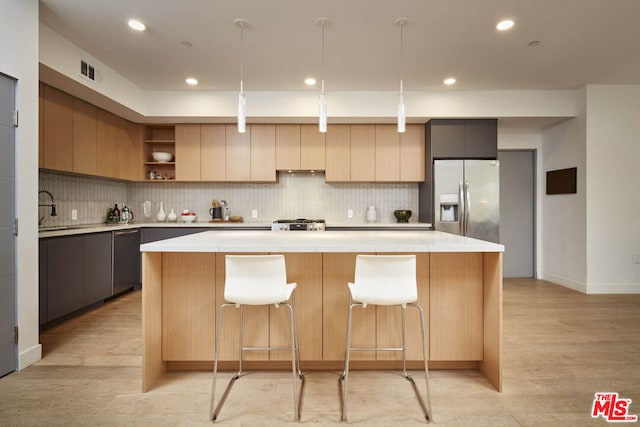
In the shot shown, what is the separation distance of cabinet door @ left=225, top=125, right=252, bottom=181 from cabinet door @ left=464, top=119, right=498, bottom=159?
3039 mm

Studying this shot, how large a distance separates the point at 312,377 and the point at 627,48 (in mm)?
4278

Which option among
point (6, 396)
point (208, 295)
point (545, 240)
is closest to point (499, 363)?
point (208, 295)

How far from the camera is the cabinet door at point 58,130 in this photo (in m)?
3.24

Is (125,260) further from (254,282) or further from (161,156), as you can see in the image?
(254,282)

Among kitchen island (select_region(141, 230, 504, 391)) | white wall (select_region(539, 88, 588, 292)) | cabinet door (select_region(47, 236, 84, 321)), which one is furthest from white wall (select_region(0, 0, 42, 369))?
white wall (select_region(539, 88, 588, 292))

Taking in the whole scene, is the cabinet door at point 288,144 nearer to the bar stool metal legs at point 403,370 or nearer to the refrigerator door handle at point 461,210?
the refrigerator door handle at point 461,210

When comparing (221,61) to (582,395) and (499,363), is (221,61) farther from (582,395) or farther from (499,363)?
(582,395)

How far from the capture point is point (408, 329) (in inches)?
87.5

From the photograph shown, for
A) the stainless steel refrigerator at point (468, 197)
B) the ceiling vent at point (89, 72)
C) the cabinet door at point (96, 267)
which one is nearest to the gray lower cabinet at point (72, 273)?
the cabinet door at point (96, 267)

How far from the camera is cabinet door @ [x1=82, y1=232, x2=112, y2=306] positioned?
3.51 metres

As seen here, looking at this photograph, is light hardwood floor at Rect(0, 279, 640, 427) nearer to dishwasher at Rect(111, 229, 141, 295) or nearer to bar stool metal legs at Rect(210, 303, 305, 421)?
bar stool metal legs at Rect(210, 303, 305, 421)

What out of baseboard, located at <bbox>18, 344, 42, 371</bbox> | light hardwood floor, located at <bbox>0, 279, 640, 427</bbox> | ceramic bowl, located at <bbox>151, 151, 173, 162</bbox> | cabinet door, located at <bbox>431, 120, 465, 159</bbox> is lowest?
light hardwood floor, located at <bbox>0, 279, 640, 427</bbox>

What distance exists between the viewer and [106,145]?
4164 millimetres

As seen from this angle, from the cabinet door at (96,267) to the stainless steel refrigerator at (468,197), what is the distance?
4.12 metres
